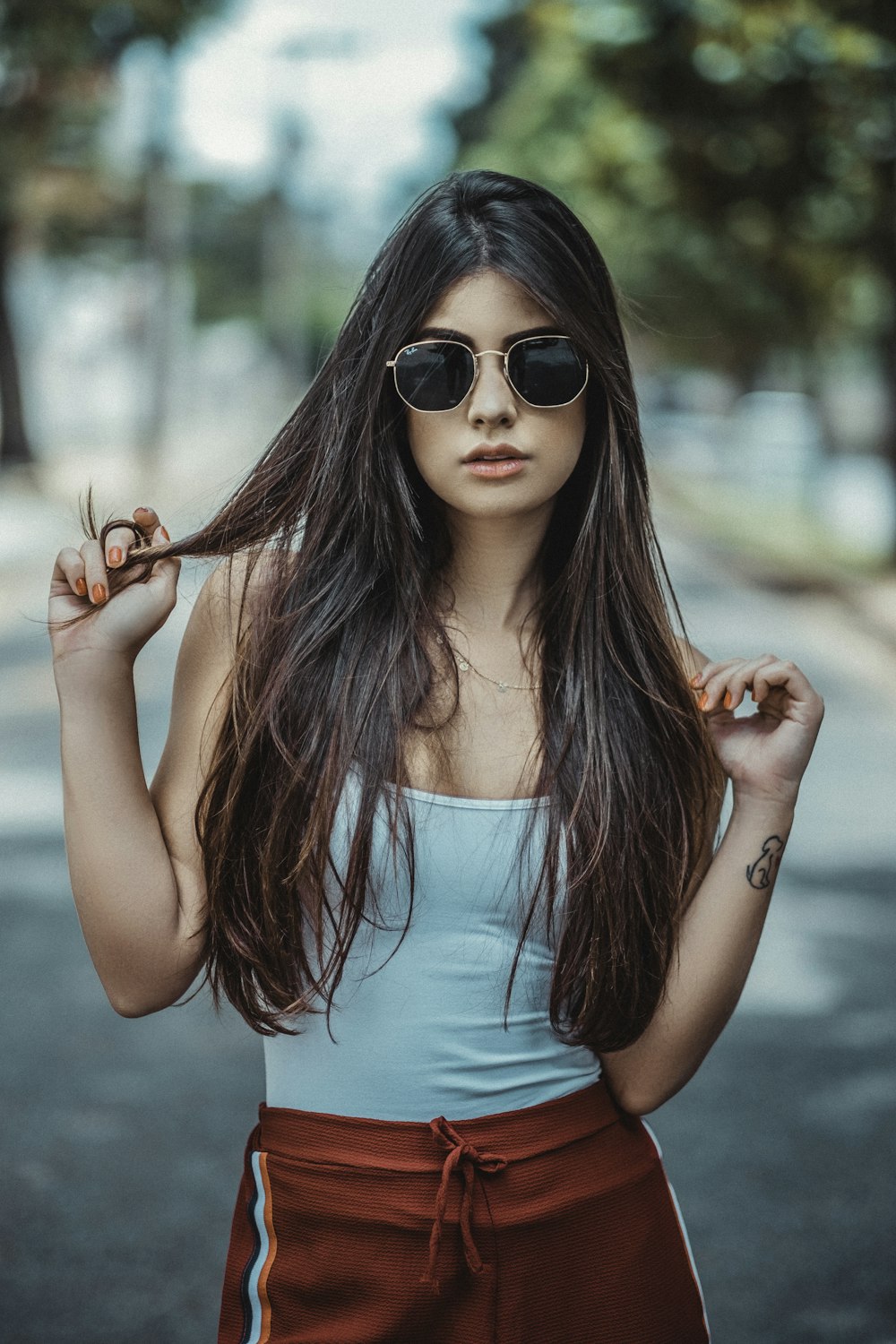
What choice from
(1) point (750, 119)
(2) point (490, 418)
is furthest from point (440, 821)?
(1) point (750, 119)

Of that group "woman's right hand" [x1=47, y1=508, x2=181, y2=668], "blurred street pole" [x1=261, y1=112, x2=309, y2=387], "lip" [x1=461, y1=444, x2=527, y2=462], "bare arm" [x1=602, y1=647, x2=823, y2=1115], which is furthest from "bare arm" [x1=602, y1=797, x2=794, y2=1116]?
"blurred street pole" [x1=261, y1=112, x2=309, y2=387]

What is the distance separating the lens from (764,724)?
1.97 meters

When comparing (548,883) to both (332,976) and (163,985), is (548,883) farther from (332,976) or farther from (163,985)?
(163,985)

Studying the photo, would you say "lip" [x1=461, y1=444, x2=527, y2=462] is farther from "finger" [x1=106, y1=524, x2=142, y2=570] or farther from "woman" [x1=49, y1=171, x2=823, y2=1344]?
"finger" [x1=106, y1=524, x2=142, y2=570]

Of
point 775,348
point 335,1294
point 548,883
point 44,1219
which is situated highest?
point 775,348

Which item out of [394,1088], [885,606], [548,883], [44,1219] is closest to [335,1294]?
[394,1088]

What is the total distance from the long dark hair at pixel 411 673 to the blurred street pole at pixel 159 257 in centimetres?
2525

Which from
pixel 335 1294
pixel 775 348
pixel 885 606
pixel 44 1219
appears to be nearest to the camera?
pixel 335 1294

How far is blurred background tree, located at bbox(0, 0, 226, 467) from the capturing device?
1339cm

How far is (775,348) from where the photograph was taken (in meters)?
36.2

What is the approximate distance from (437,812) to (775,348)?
36.0m

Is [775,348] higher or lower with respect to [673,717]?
higher

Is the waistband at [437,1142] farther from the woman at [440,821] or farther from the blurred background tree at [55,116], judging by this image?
the blurred background tree at [55,116]

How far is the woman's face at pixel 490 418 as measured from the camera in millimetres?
1801
